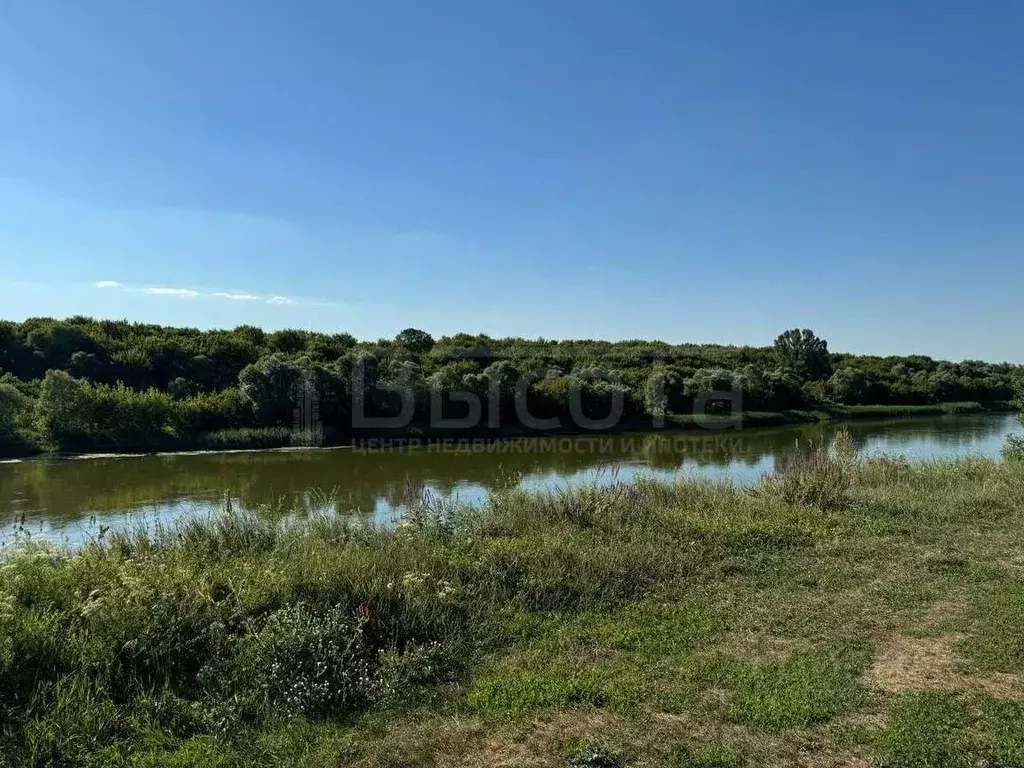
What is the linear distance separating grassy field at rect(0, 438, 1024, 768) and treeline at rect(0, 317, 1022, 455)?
16831mm

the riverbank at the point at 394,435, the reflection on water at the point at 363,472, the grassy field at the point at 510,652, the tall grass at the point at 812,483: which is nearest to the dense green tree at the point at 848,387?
the riverbank at the point at 394,435

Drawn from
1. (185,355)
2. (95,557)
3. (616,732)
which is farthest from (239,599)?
(185,355)

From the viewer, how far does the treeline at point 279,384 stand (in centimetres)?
2758

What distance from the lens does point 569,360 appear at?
50.9 meters

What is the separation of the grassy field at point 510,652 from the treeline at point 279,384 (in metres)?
16.8

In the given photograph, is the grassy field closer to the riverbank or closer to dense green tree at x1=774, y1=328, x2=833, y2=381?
the riverbank

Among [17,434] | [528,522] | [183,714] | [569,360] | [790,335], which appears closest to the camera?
[183,714]

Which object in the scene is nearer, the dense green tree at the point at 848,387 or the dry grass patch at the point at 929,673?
the dry grass patch at the point at 929,673

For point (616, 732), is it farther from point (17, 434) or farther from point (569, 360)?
point (569, 360)

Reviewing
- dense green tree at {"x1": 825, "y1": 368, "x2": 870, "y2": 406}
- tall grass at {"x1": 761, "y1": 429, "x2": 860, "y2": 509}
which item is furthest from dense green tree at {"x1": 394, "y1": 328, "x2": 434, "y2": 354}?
tall grass at {"x1": 761, "y1": 429, "x2": 860, "y2": 509}

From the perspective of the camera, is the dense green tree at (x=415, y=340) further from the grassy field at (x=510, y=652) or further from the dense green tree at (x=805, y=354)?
the grassy field at (x=510, y=652)

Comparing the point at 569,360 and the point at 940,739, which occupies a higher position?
the point at 569,360

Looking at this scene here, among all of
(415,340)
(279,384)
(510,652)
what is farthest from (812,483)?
(415,340)

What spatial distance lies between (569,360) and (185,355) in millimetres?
25591
